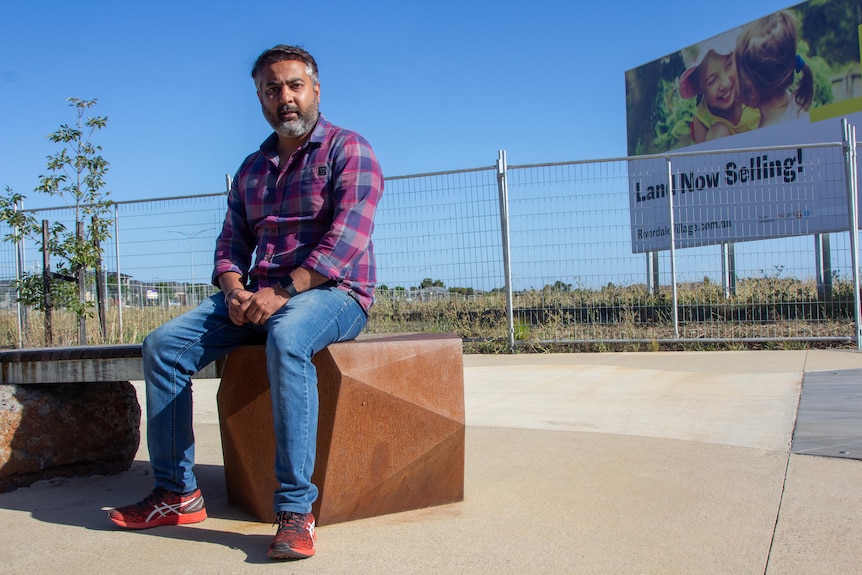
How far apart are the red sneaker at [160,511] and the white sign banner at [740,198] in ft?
22.0

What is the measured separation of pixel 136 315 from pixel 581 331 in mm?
5585

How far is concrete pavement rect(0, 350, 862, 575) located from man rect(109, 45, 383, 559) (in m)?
0.24

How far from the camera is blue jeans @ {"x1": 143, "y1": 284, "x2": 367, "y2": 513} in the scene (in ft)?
7.81

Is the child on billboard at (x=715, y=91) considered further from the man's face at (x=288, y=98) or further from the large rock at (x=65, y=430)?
the large rock at (x=65, y=430)

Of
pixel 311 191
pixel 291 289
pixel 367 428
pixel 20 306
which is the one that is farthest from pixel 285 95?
pixel 20 306

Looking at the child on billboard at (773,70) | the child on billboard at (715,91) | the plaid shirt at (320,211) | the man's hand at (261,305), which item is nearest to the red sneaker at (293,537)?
the man's hand at (261,305)

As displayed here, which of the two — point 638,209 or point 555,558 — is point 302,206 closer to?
point 555,558

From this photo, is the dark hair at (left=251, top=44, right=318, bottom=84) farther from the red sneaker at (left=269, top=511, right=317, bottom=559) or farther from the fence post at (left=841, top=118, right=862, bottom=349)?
the fence post at (left=841, top=118, right=862, bottom=349)

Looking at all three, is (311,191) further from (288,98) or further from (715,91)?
(715,91)

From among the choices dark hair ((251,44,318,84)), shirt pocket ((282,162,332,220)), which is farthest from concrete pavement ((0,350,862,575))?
dark hair ((251,44,318,84))

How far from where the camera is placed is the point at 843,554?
85.0 inches

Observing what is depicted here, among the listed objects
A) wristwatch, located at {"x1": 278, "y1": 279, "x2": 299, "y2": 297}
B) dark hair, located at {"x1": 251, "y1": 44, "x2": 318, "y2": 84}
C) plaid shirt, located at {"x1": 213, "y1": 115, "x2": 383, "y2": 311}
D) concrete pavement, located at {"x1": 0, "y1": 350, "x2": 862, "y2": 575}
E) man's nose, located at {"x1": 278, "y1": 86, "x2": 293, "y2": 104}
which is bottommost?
concrete pavement, located at {"x1": 0, "y1": 350, "x2": 862, "y2": 575}

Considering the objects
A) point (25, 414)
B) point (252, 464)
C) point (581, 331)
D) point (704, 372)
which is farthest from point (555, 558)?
point (581, 331)

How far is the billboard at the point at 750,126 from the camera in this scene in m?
8.41
